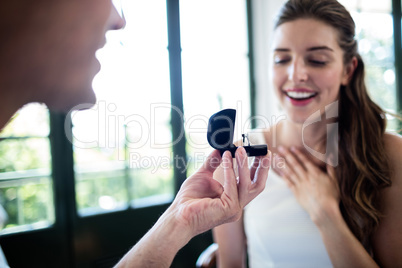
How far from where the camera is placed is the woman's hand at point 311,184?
854 millimetres

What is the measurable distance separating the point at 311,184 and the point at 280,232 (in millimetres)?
224

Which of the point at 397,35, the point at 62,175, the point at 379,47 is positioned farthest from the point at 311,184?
the point at 397,35

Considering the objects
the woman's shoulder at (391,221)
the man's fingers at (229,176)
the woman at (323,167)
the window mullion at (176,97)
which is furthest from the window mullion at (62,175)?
the woman's shoulder at (391,221)

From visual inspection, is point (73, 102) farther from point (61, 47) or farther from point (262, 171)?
point (262, 171)

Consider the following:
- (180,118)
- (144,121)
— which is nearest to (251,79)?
(180,118)

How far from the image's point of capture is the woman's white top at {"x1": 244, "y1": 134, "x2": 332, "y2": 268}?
0.93 m

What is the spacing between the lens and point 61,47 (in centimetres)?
43

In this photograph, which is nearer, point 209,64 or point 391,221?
point 391,221

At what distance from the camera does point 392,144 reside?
0.90m

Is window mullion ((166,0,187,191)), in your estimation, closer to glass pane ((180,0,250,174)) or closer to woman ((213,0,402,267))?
glass pane ((180,0,250,174))

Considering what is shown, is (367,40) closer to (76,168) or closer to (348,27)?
(348,27)

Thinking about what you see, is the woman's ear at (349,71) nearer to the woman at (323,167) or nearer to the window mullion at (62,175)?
the woman at (323,167)

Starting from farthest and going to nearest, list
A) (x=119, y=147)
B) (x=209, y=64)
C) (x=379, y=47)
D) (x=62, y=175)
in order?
(x=379, y=47), (x=119, y=147), (x=62, y=175), (x=209, y=64)

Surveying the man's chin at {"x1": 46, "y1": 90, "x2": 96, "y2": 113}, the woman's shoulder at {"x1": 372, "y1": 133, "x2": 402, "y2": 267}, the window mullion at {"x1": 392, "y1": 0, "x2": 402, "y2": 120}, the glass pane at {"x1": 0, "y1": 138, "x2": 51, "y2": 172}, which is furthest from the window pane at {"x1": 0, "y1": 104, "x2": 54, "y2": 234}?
the window mullion at {"x1": 392, "y1": 0, "x2": 402, "y2": 120}
